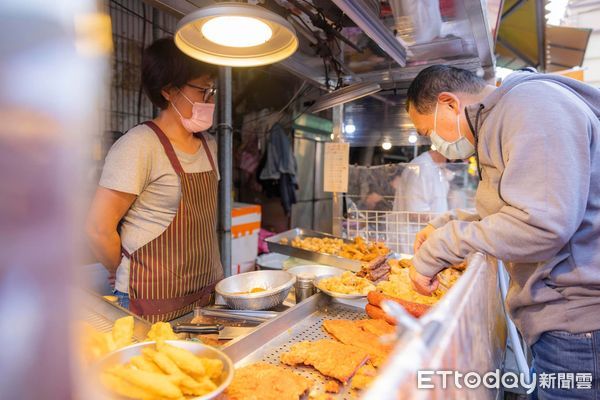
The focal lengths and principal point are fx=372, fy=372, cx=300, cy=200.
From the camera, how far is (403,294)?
213 cm

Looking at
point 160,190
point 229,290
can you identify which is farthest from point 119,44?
point 229,290

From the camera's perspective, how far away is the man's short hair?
1.88 meters

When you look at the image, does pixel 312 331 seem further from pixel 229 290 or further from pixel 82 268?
pixel 82 268

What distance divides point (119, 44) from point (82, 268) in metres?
4.58

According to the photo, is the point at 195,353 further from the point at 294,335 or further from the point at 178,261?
the point at 178,261

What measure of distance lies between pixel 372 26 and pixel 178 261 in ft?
6.03

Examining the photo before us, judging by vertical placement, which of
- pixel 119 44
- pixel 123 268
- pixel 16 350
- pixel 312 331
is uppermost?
pixel 119 44

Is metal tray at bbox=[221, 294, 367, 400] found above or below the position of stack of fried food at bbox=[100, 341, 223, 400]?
below

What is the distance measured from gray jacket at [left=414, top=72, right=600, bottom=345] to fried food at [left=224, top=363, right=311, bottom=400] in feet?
2.63

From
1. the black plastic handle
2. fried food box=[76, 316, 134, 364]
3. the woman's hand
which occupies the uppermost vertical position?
the woman's hand

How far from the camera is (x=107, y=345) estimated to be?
116cm

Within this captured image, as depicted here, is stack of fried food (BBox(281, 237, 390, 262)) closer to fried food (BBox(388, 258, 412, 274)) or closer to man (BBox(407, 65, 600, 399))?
fried food (BBox(388, 258, 412, 274))

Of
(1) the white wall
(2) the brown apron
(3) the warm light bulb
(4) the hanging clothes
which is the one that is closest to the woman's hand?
(2) the brown apron

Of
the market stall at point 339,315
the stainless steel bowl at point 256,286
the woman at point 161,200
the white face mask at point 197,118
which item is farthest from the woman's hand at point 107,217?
the stainless steel bowl at point 256,286
